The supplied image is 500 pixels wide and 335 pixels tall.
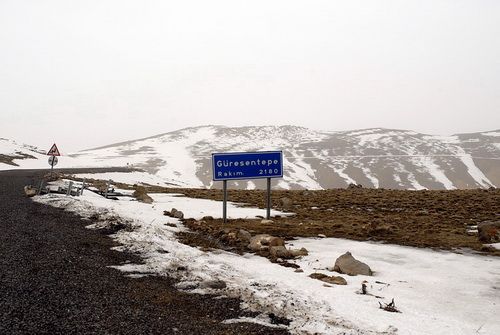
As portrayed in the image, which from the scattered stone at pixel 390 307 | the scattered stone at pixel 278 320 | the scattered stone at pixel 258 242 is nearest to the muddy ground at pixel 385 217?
the scattered stone at pixel 258 242

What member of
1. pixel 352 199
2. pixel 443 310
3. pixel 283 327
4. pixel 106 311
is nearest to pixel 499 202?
pixel 352 199

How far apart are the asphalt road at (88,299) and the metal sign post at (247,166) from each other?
732 cm

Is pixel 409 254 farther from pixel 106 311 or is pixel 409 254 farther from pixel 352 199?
pixel 352 199

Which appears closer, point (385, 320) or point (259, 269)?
point (385, 320)

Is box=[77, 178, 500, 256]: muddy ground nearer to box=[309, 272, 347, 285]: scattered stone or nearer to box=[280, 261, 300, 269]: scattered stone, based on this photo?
box=[280, 261, 300, 269]: scattered stone

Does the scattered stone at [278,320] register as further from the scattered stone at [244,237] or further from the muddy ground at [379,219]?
the scattered stone at [244,237]

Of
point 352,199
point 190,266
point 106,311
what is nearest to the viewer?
point 106,311

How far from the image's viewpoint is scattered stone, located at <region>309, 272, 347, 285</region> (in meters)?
8.81

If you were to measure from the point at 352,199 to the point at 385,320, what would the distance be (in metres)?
17.0

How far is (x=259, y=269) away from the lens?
987 cm

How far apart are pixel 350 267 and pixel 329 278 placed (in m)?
1.02

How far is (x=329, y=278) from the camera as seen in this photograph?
9.08 metres

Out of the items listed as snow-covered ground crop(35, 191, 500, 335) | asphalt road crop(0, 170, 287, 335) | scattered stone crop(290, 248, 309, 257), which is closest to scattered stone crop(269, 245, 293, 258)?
scattered stone crop(290, 248, 309, 257)

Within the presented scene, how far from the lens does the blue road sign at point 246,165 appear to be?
18062 millimetres
